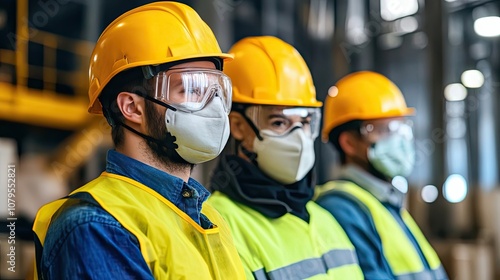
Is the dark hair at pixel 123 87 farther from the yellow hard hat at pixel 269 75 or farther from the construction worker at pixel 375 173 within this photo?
the construction worker at pixel 375 173

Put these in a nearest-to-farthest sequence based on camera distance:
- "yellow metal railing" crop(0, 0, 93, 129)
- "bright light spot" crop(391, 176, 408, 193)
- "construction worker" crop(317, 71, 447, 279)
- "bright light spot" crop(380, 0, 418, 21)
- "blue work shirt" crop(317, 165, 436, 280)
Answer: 1. "blue work shirt" crop(317, 165, 436, 280)
2. "construction worker" crop(317, 71, 447, 279)
3. "bright light spot" crop(391, 176, 408, 193)
4. "yellow metal railing" crop(0, 0, 93, 129)
5. "bright light spot" crop(380, 0, 418, 21)

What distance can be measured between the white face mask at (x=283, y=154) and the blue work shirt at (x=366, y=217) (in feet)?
1.74

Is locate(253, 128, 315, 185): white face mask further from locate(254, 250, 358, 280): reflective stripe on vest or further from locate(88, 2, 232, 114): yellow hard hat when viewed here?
locate(88, 2, 232, 114): yellow hard hat

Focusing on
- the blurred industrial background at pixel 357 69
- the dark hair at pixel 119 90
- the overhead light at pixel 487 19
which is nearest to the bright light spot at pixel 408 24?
the blurred industrial background at pixel 357 69

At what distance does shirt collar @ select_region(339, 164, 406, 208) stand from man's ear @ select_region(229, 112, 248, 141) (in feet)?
3.14

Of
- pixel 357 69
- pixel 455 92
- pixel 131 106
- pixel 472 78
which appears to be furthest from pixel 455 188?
pixel 131 106

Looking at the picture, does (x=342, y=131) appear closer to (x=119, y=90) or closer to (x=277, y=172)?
(x=277, y=172)

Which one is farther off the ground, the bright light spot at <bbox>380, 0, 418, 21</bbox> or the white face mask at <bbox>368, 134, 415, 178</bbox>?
the bright light spot at <bbox>380, 0, 418, 21</bbox>

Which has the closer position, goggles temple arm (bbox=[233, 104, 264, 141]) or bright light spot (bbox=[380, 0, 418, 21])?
goggles temple arm (bbox=[233, 104, 264, 141])

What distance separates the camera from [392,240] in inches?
113

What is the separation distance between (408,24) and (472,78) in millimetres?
1111

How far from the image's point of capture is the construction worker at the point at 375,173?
2814 mm

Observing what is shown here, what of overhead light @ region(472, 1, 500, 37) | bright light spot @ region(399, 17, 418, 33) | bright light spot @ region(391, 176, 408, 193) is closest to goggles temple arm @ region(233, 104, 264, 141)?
bright light spot @ region(391, 176, 408, 193)

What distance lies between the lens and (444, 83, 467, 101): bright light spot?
650 cm
